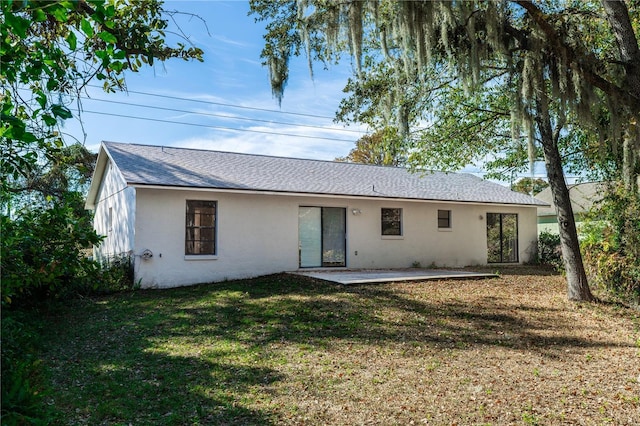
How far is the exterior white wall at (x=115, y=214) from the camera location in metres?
12.4

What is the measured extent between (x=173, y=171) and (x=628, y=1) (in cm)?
1131

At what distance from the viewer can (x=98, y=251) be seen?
53.7 ft

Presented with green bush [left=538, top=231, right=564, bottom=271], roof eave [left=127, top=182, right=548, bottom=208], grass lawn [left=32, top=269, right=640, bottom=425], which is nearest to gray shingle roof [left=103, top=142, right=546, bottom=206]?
roof eave [left=127, top=182, right=548, bottom=208]

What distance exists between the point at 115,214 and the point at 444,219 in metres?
11.5

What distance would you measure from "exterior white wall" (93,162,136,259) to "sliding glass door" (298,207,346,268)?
495 centimetres

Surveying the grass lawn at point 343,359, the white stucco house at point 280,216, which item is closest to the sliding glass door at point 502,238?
the white stucco house at point 280,216

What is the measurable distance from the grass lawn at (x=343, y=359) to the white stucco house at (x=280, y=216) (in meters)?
2.34

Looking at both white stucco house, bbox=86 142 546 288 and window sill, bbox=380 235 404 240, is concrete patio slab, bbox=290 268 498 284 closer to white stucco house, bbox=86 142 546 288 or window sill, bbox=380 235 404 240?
white stucco house, bbox=86 142 546 288

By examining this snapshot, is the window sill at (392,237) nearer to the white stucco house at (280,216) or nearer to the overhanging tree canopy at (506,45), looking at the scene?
the white stucco house at (280,216)

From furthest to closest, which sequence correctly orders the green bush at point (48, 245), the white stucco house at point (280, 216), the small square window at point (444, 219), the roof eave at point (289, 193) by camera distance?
the small square window at point (444, 219)
the white stucco house at point (280, 216)
the roof eave at point (289, 193)
the green bush at point (48, 245)

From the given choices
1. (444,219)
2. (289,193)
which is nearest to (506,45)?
(289,193)

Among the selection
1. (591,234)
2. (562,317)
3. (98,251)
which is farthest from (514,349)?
(98,251)

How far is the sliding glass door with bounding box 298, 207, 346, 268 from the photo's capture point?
14.4 metres

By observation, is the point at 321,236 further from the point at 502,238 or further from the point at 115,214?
the point at 502,238
